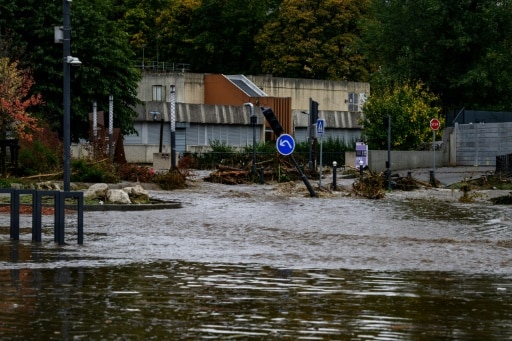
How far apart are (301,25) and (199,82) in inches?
587

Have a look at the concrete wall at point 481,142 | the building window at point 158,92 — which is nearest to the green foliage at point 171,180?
the concrete wall at point 481,142

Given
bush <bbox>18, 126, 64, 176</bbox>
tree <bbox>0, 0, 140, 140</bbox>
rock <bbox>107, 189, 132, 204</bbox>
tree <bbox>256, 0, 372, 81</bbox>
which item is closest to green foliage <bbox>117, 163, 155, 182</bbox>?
bush <bbox>18, 126, 64, 176</bbox>

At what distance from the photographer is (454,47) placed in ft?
232

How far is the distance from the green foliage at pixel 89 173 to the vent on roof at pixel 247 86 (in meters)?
44.5

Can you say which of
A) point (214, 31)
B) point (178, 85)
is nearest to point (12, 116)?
point (178, 85)

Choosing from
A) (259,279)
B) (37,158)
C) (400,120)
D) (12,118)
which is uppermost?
(400,120)

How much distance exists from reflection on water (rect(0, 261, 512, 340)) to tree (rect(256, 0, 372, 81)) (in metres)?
82.6

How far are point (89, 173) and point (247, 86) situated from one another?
155ft

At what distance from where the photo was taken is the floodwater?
9.74 m

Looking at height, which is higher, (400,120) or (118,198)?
(400,120)

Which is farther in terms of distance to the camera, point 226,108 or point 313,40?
point 313,40

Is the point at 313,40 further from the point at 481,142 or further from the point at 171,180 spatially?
the point at 171,180

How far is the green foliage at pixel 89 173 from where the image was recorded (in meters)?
37.8

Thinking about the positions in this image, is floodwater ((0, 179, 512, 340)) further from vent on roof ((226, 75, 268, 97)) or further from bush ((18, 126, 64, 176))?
vent on roof ((226, 75, 268, 97))
